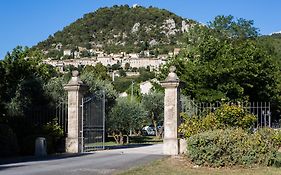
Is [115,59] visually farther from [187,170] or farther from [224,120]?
[187,170]

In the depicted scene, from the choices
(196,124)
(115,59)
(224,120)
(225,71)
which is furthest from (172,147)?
(115,59)

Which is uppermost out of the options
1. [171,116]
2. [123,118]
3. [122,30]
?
[122,30]

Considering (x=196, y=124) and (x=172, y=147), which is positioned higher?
(x=196, y=124)

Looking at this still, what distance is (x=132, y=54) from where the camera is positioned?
146875 mm

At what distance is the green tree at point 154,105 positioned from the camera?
45.7 meters

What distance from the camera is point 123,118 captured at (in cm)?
3475

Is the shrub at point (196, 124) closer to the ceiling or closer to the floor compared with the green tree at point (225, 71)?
closer to the floor

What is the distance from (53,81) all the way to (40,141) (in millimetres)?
8499

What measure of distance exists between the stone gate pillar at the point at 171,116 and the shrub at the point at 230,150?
3.55 meters

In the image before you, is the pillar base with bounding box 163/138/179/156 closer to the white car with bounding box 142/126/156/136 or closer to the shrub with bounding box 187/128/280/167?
the shrub with bounding box 187/128/280/167

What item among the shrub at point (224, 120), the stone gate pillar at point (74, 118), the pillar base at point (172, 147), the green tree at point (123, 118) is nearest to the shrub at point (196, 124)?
the shrub at point (224, 120)

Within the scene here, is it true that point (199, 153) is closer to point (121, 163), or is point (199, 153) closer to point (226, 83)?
point (121, 163)

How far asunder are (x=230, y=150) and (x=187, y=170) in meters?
1.88

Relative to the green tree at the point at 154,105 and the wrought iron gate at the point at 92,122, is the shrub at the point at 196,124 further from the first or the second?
the green tree at the point at 154,105
